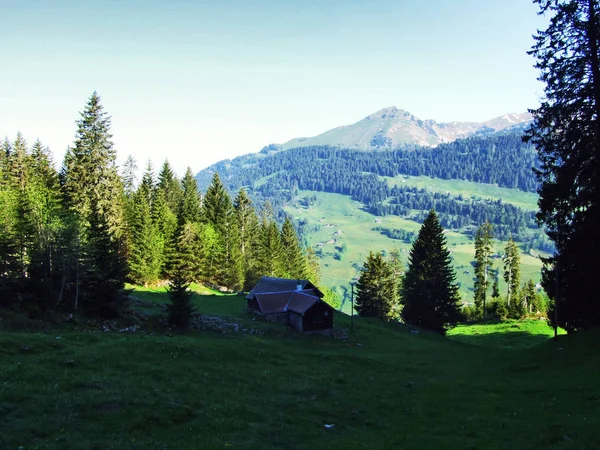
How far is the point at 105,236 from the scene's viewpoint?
40.0 m

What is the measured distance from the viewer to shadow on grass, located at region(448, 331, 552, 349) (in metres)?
65.2

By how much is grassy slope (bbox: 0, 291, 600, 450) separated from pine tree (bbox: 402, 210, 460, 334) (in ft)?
111

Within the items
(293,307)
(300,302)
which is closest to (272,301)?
(293,307)

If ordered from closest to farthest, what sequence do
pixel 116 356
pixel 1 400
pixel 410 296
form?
pixel 1 400
pixel 116 356
pixel 410 296

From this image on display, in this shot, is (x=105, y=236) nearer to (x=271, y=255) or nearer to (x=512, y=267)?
(x=271, y=255)

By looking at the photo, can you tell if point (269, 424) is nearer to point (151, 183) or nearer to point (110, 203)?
point (110, 203)

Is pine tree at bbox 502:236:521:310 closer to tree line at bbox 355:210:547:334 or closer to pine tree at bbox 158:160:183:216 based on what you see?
tree line at bbox 355:210:547:334

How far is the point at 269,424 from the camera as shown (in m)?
17.8

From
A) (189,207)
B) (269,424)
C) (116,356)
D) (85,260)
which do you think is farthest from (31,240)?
(189,207)

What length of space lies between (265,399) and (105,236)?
26.0m

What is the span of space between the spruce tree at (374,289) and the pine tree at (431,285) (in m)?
12.3

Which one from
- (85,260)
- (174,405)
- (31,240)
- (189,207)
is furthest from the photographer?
(189,207)

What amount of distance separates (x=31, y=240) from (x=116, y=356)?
23.3 m

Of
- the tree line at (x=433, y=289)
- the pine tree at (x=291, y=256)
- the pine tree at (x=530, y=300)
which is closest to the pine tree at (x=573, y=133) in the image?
the tree line at (x=433, y=289)
